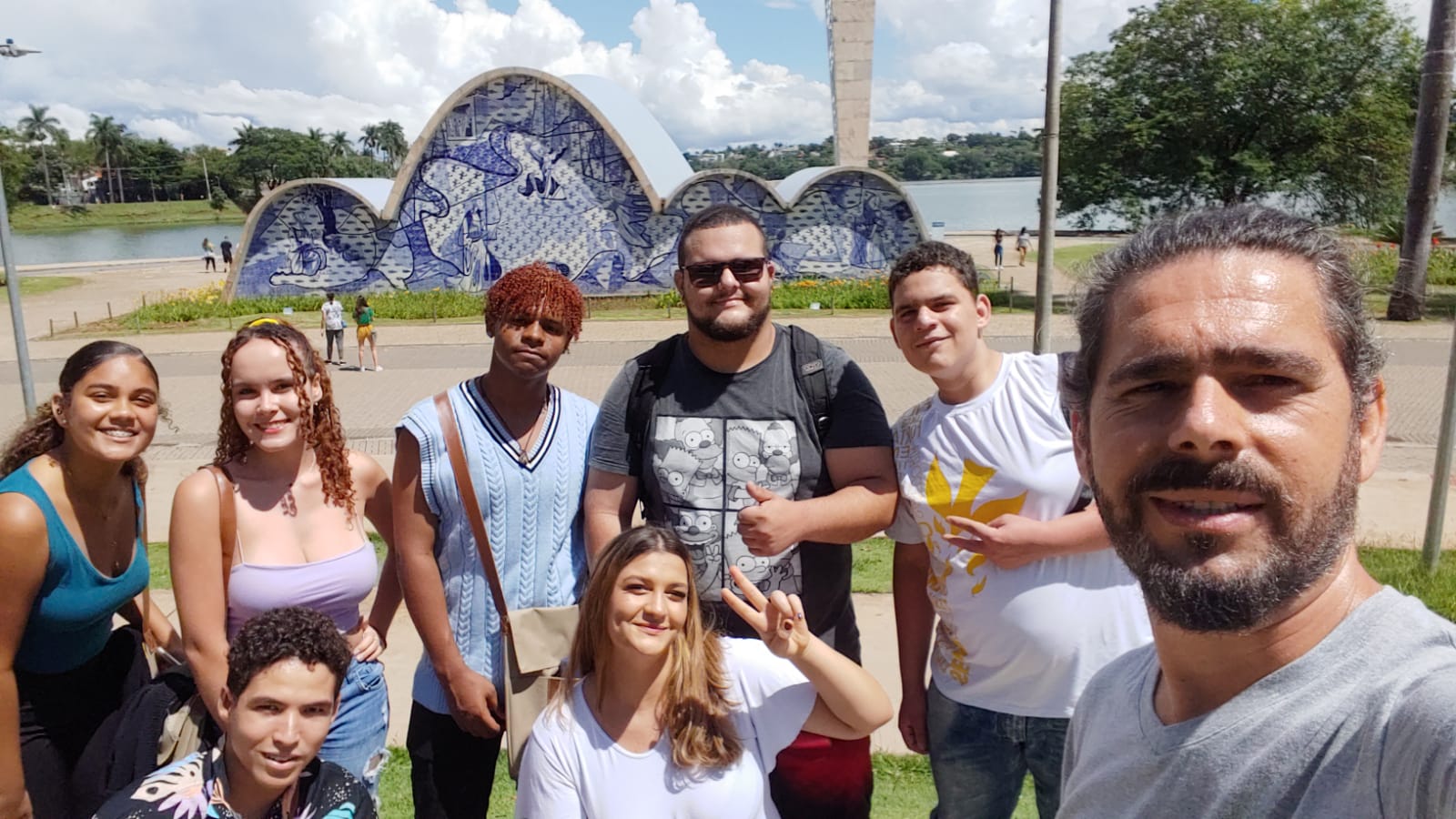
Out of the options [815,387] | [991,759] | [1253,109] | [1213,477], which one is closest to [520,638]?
[815,387]

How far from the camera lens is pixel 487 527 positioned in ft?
9.09

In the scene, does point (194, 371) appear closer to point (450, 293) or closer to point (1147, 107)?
point (450, 293)

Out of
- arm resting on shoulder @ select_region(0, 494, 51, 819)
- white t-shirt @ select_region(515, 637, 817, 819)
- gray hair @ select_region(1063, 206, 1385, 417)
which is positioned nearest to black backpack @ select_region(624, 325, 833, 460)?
white t-shirt @ select_region(515, 637, 817, 819)

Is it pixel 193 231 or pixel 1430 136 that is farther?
pixel 193 231

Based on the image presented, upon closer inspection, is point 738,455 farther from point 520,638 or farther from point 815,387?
point 520,638

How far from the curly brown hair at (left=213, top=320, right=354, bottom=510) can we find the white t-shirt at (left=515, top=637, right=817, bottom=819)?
95cm

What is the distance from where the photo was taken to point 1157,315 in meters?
1.24

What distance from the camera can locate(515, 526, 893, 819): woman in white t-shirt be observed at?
7.29ft

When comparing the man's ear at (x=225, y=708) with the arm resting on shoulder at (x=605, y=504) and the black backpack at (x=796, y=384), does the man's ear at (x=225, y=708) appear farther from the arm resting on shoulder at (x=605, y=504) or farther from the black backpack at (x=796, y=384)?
the black backpack at (x=796, y=384)

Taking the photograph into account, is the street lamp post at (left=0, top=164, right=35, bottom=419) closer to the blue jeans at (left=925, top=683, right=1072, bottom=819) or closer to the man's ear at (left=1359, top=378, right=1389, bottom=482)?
the blue jeans at (left=925, top=683, right=1072, bottom=819)

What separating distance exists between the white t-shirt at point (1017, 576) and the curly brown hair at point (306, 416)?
5.26 feet

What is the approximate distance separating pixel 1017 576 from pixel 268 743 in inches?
73.4

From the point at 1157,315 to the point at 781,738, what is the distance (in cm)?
149

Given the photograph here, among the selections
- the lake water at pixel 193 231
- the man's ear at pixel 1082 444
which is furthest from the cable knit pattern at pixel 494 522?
the lake water at pixel 193 231
